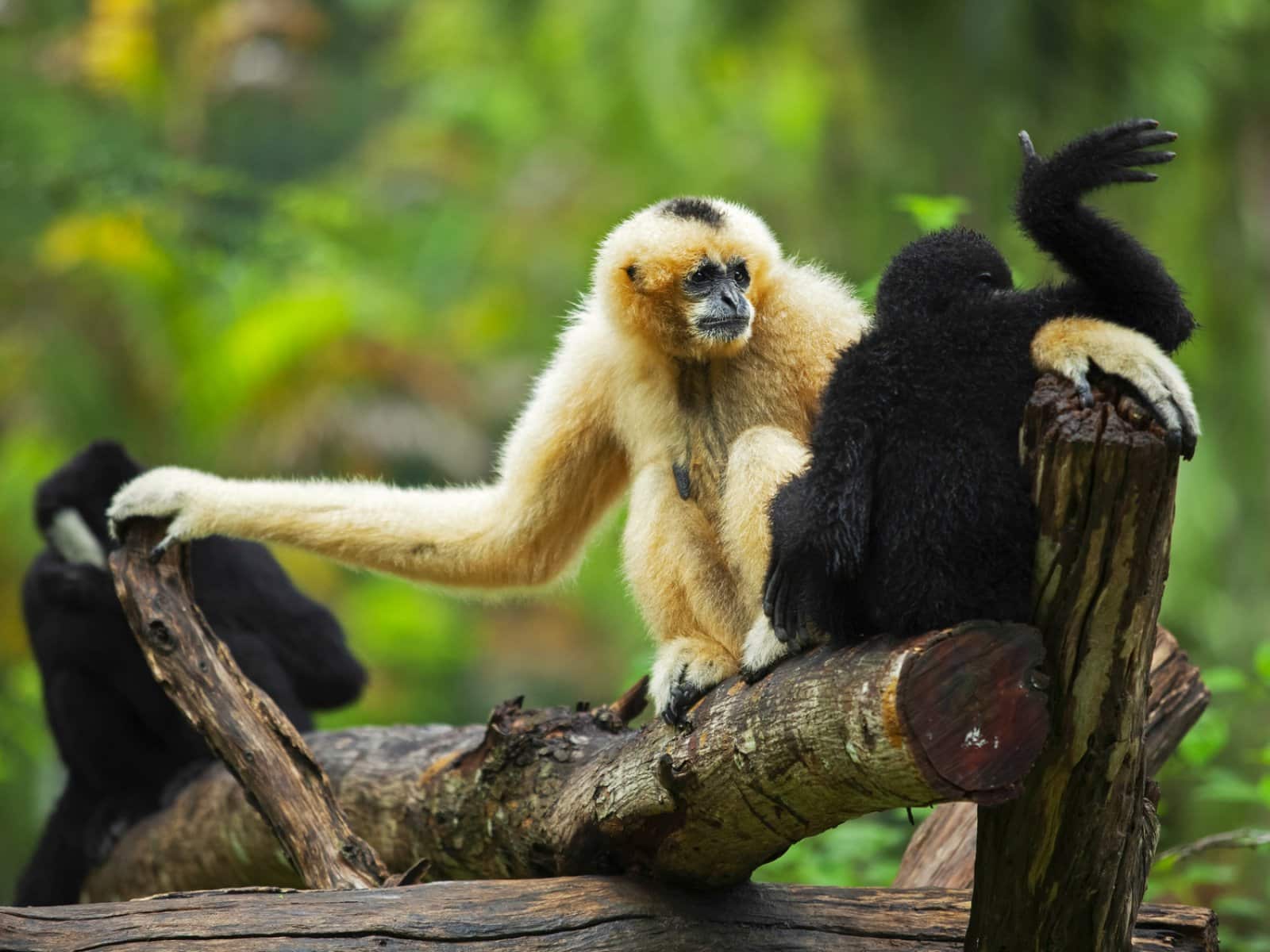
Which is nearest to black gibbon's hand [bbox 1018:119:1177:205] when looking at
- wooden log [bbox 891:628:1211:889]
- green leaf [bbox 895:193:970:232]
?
wooden log [bbox 891:628:1211:889]

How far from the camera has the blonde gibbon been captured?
439 centimetres

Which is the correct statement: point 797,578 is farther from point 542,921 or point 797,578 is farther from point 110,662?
point 110,662

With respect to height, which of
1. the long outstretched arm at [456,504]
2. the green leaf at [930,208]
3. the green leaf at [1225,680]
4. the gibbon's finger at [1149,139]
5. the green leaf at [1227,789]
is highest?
the green leaf at [930,208]

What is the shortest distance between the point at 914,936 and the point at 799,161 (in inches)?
652

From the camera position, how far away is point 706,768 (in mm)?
3584

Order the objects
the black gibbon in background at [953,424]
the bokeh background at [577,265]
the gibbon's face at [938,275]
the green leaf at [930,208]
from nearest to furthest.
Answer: the black gibbon in background at [953,424], the gibbon's face at [938,275], the green leaf at [930,208], the bokeh background at [577,265]

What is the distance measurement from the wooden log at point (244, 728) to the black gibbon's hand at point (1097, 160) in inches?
117

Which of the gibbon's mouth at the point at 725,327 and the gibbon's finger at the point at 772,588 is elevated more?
the gibbon's mouth at the point at 725,327

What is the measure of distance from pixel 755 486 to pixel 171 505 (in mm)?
2249

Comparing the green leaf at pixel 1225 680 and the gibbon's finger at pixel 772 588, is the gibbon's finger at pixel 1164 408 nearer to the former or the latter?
the gibbon's finger at pixel 772 588

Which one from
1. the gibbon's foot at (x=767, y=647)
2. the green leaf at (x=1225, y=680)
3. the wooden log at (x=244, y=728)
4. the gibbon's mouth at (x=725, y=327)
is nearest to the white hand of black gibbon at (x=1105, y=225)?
the gibbon's foot at (x=767, y=647)

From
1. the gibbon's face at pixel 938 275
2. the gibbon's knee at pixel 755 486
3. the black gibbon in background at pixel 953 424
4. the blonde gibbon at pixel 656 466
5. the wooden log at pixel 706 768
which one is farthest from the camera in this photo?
the blonde gibbon at pixel 656 466

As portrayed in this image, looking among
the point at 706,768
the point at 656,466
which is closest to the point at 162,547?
the point at 656,466

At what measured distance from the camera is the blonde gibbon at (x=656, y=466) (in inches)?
173
